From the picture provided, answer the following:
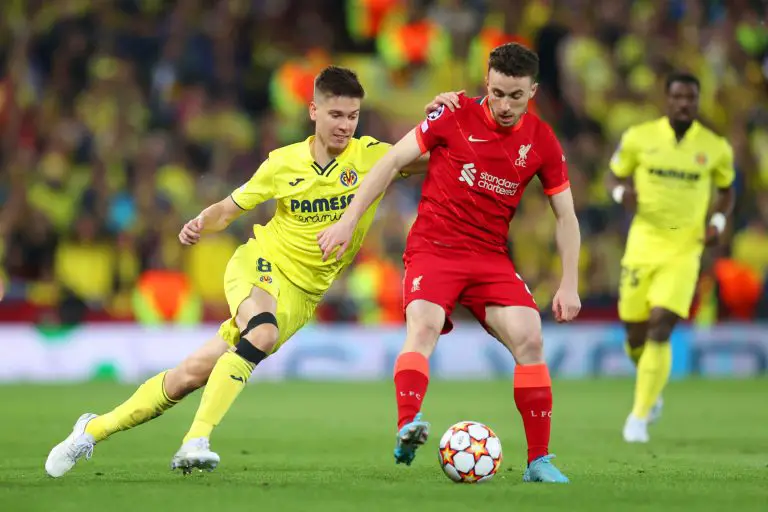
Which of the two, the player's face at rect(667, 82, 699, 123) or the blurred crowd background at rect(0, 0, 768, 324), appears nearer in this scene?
the player's face at rect(667, 82, 699, 123)

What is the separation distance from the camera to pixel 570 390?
14.8m

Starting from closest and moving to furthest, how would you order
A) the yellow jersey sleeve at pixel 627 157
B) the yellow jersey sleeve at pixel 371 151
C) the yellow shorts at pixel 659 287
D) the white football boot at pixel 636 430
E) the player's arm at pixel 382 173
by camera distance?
the player's arm at pixel 382 173 → the yellow jersey sleeve at pixel 371 151 → the white football boot at pixel 636 430 → the yellow shorts at pixel 659 287 → the yellow jersey sleeve at pixel 627 157

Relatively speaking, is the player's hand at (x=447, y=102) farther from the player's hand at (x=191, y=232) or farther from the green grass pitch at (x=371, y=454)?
the green grass pitch at (x=371, y=454)

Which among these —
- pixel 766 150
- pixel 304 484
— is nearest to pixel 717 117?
pixel 766 150

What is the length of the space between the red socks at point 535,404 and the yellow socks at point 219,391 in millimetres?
1370

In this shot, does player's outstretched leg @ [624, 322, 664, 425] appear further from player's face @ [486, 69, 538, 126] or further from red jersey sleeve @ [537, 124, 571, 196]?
player's face @ [486, 69, 538, 126]

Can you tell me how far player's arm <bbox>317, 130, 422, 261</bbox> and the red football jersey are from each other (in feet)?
0.33

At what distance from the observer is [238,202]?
7.54 meters

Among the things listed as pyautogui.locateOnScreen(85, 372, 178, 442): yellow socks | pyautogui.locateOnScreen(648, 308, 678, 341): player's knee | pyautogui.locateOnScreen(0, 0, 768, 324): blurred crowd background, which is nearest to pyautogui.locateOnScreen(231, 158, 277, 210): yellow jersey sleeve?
pyautogui.locateOnScreen(85, 372, 178, 442): yellow socks

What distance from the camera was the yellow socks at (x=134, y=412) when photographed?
7.30 m

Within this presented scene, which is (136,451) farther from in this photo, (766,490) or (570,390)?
(570,390)

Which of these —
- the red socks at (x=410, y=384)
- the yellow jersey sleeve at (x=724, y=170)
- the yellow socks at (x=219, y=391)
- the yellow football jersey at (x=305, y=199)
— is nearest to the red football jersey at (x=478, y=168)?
the yellow football jersey at (x=305, y=199)

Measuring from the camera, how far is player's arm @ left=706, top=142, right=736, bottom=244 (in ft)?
35.2

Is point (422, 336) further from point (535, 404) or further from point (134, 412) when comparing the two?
point (134, 412)
